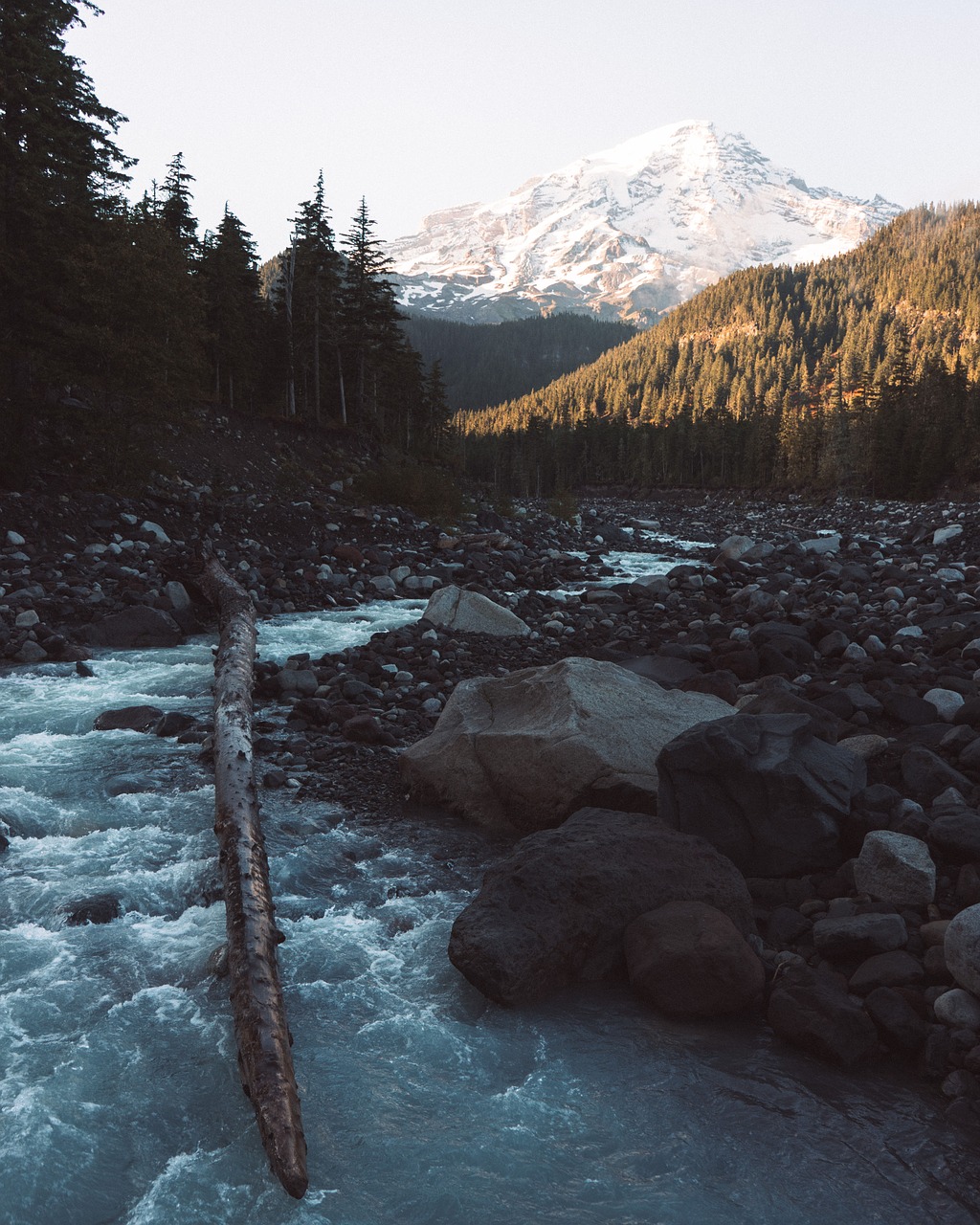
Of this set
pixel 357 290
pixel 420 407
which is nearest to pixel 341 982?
pixel 357 290

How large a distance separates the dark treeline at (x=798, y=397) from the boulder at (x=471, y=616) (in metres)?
55.7

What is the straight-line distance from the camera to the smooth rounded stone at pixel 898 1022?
4562 mm

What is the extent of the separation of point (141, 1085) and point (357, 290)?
4515cm

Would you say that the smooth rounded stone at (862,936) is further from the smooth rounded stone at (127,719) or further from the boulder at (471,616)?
the boulder at (471,616)

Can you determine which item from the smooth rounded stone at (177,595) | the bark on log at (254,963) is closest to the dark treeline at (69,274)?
the smooth rounded stone at (177,595)

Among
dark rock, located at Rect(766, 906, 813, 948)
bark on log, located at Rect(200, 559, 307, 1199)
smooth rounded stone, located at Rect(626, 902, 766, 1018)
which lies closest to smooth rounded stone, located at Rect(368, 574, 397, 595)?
bark on log, located at Rect(200, 559, 307, 1199)

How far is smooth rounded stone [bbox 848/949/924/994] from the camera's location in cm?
486

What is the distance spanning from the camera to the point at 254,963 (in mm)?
4555

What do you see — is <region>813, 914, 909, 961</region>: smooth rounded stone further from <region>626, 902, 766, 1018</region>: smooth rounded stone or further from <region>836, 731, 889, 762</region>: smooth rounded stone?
<region>836, 731, 889, 762</region>: smooth rounded stone

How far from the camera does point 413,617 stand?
655 inches

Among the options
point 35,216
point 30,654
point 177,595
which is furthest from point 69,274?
point 30,654

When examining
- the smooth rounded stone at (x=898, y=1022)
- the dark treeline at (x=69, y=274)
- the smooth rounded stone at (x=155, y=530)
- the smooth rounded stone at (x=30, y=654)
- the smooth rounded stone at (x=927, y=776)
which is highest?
the dark treeline at (x=69, y=274)

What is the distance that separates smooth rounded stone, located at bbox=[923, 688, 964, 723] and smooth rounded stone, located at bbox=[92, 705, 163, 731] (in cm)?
946

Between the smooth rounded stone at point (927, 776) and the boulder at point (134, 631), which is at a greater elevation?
the boulder at point (134, 631)
